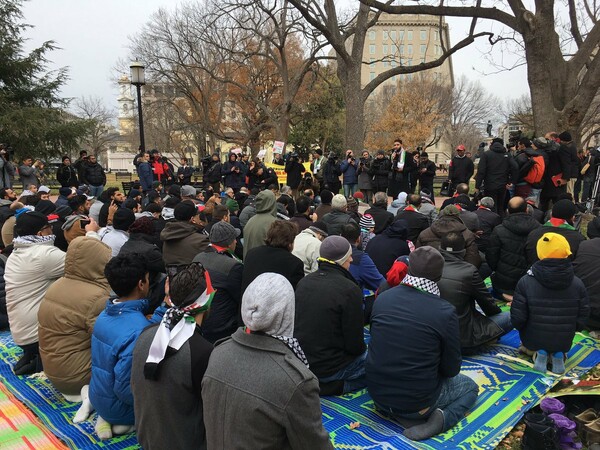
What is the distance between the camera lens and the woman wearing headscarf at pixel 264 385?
6.21 feet

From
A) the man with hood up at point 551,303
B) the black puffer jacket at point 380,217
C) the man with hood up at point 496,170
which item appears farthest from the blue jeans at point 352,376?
the man with hood up at point 496,170

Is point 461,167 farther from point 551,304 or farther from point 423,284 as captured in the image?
point 423,284

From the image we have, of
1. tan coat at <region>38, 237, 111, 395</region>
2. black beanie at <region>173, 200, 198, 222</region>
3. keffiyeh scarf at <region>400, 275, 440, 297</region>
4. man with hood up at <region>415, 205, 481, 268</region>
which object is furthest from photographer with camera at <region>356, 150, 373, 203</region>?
tan coat at <region>38, 237, 111, 395</region>

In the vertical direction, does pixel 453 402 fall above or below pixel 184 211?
below

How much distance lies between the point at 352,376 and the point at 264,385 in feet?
7.48

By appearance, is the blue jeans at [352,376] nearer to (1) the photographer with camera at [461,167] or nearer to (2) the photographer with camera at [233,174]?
(1) the photographer with camera at [461,167]

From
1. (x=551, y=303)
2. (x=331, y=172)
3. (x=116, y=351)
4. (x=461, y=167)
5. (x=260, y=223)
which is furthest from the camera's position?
(x=331, y=172)

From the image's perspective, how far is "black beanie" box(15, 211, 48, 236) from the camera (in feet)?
14.6

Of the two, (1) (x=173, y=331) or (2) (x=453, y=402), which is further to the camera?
(2) (x=453, y=402)

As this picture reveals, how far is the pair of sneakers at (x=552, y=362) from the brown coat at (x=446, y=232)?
64.4 inches

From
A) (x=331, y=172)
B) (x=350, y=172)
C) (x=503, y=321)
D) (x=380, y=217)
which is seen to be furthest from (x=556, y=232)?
(x=331, y=172)

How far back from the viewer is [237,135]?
3756cm

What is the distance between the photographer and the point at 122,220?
5.64 m

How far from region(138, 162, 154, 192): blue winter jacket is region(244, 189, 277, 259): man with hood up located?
24.4 ft
